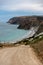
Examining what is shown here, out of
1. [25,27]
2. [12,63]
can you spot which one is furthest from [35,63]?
[25,27]

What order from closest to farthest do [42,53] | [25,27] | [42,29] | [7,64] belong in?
1. [7,64]
2. [42,53]
3. [42,29]
4. [25,27]

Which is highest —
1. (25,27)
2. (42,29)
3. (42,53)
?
(42,53)

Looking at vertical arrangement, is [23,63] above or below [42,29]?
above

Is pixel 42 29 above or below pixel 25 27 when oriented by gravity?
above

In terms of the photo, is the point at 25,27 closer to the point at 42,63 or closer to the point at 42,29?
the point at 42,29

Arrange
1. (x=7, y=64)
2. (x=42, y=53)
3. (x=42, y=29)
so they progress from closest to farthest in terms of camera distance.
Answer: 1. (x=7, y=64)
2. (x=42, y=53)
3. (x=42, y=29)

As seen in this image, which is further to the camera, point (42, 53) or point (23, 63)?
point (42, 53)

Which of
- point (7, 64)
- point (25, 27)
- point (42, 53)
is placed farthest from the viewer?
point (25, 27)

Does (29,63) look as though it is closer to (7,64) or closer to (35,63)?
(35,63)

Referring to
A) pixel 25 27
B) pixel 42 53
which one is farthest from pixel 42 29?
pixel 42 53
